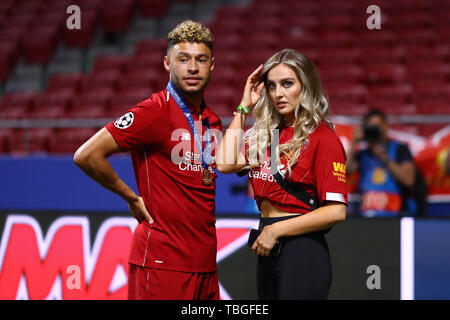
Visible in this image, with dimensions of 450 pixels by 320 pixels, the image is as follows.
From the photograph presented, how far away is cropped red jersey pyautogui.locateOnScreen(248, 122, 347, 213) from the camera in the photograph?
100 inches

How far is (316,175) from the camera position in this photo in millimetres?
2592

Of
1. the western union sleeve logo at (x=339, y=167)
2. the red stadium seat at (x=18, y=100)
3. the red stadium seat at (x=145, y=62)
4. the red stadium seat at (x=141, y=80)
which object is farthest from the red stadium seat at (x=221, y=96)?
the western union sleeve logo at (x=339, y=167)

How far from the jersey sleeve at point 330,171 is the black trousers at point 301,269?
198 millimetres

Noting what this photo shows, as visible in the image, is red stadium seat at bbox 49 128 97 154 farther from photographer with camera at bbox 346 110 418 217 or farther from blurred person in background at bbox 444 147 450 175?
blurred person in background at bbox 444 147 450 175

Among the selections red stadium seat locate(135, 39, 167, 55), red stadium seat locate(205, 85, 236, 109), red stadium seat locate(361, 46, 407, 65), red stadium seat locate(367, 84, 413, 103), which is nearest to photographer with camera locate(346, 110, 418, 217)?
red stadium seat locate(367, 84, 413, 103)

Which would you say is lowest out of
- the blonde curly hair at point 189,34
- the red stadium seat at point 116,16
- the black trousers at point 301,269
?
the black trousers at point 301,269

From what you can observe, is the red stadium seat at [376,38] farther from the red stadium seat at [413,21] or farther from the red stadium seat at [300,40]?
the red stadium seat at [300,40]

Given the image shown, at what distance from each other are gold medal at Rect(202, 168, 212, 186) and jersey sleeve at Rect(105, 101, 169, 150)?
259mm

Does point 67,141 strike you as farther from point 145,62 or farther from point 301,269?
point 301,269

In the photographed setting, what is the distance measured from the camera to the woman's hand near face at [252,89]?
2.77 meters

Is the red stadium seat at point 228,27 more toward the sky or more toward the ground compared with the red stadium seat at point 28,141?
more toward the sky
